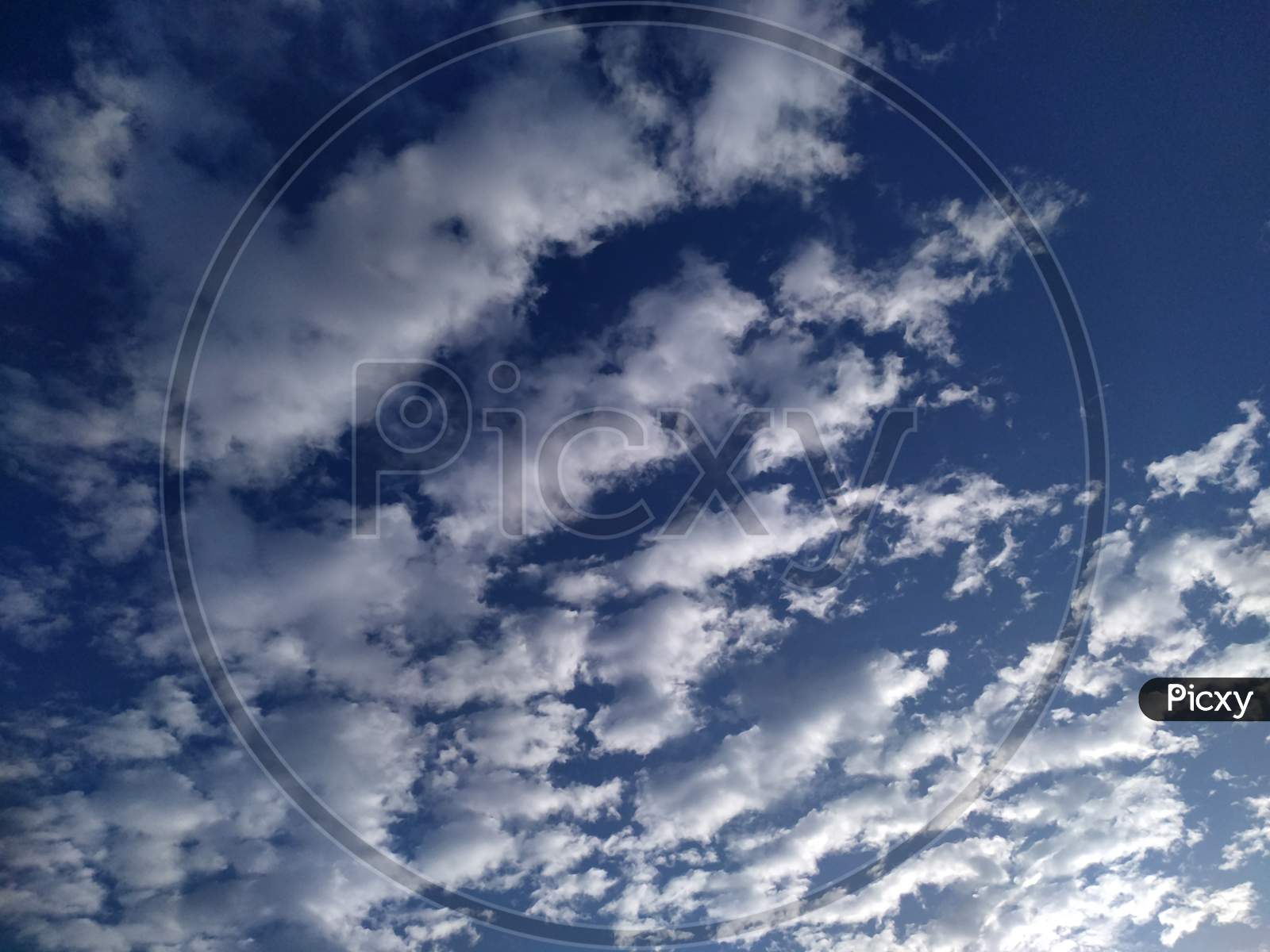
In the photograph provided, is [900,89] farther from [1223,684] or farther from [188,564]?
[188,564]

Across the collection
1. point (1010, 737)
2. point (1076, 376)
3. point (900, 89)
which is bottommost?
point (1010, 737)

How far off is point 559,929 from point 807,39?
151 ft

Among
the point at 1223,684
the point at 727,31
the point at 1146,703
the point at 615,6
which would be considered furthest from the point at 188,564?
the point at 1223,684

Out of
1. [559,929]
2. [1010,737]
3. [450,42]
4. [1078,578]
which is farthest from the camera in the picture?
[559,929]

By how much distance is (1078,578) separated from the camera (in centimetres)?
2877

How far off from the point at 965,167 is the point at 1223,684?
67.7ft

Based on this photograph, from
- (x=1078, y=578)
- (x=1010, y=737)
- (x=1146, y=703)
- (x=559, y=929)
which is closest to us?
(x=1146, y=703)

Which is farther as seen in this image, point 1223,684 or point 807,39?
point 807,39

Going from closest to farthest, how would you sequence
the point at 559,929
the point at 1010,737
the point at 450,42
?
the point at 450,42 → the point at 1010,737 → the point at 559,929

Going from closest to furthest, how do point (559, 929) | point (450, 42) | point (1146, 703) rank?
1. point (1146, 703)
2. point (450, 42)
3. point (559, 929)

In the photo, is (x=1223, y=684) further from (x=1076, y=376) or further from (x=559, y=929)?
(x=559, y=929)

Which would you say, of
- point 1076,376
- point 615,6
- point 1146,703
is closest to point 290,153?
point 615,6

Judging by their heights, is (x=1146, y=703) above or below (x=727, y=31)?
below

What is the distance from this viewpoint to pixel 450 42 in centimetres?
2653
